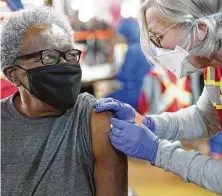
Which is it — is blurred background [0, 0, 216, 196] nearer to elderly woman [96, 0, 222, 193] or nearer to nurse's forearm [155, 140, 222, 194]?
elderly woman [96, 0, 222, 193]

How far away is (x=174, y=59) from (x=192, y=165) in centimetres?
39

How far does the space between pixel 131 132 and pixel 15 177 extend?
0.44 m

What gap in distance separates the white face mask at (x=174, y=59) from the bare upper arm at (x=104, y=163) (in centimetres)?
32

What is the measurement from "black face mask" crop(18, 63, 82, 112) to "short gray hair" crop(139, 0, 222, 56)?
39 cm

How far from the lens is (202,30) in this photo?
1479mm

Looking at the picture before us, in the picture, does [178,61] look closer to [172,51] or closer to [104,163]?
[172,51]

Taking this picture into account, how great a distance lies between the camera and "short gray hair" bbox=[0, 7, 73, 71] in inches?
65.3

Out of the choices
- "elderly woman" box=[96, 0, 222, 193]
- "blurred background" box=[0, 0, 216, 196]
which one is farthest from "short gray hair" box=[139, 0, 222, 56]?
"blurred background" box=[0, 0, 216, 196]

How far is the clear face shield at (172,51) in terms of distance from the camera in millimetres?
1525

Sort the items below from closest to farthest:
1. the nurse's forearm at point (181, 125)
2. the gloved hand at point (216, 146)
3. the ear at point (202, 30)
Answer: the ear at point (202, 30) < the nurse's forearm at point (181, 125) < the gloved hand at point (216, 146)

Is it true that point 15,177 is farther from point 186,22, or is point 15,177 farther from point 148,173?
point 148,173

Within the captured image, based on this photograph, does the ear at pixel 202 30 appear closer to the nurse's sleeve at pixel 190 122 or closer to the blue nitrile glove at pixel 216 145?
the nurse's sleeve at pixel 190 122

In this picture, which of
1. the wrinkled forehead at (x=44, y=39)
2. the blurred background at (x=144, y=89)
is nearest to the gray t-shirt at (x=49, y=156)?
the wrinkled forehead at (x=44, y=39)

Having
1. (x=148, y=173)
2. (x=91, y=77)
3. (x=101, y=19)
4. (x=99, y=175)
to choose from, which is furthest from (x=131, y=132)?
(x=101, y=19)
